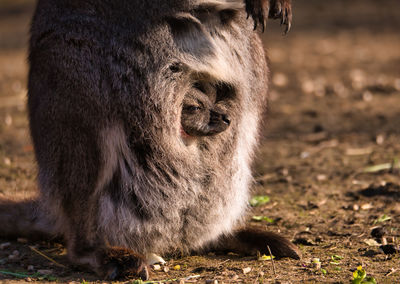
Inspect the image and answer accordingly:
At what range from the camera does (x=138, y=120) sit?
9.90 ft

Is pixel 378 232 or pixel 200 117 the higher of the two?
pixel 200 117

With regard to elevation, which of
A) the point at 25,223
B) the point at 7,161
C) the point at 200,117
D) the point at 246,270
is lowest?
the point at 246,270

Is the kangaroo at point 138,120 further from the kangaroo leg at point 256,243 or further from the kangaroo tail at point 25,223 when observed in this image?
the kangaroo tail at point 25,223

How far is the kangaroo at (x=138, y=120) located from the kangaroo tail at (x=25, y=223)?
0.29 metres

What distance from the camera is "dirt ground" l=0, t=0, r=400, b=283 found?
3.14 metres

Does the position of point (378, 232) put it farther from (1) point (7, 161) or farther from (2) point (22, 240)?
(1) point (7, 161)

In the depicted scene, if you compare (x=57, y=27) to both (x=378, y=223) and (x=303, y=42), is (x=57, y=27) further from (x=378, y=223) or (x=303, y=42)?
(x=303, y=42)

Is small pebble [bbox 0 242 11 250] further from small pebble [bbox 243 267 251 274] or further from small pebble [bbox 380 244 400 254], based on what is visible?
small pebble [bbox 380 244 400 254]

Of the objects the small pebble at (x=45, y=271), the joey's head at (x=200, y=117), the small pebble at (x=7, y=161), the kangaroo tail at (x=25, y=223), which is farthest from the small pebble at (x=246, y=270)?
the small pebble at (x=7, y=161)

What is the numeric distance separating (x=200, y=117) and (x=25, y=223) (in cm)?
130

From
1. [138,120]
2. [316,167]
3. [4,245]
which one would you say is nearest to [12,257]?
[4,245]

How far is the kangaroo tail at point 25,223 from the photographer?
360 cm

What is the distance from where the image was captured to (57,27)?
3.13m

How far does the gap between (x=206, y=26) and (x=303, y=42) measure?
7391mm
